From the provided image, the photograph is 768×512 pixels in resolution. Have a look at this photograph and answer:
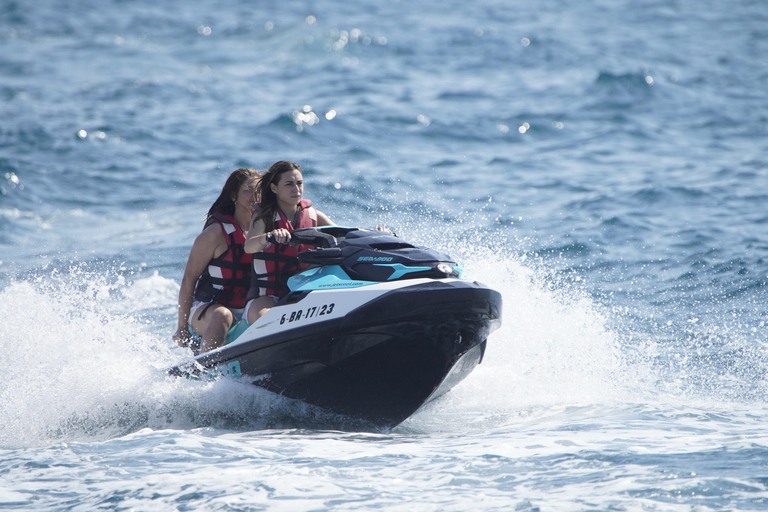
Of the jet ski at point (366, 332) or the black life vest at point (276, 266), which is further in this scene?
the black life vest at point (276, 266)

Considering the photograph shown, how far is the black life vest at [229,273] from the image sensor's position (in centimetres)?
475

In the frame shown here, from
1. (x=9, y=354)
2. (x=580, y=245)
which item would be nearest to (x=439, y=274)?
(x=9, y=354)

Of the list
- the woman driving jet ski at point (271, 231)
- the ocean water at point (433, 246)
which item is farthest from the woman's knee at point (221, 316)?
the ocean water at point (433, 246)

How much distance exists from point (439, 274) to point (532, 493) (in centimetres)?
122

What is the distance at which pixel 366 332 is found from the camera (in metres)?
4.07

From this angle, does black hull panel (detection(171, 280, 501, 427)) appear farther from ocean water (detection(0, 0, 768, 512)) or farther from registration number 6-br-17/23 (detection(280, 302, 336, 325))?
ocean water (detection(0, 0, 768, 512))

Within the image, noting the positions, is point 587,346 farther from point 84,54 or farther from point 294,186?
point 84,54

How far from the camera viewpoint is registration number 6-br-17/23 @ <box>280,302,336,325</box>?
4129 millimetres

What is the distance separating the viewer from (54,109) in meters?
14.1

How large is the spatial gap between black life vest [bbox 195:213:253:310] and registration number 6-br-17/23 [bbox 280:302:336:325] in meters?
0.66

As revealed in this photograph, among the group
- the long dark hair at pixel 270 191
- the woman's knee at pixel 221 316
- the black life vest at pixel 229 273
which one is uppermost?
the long dark hair at pixel 270 191

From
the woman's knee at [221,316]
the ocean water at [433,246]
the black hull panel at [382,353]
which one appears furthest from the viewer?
the woman's knee at [221,316]

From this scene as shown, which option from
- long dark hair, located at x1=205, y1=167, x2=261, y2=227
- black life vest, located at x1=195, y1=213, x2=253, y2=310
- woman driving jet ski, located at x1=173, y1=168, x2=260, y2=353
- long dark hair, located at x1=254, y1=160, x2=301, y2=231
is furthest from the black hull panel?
long dark hair, located at x1=205, y1=167, x2=261, y2=227

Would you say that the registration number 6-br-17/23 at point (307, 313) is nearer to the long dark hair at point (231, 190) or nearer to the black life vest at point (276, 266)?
the black life vest at point (276, 266)
